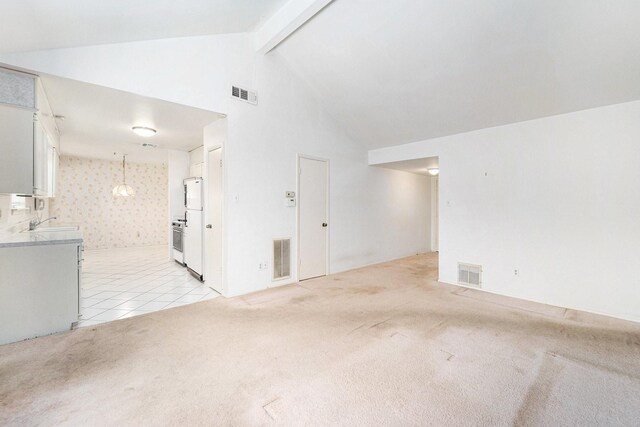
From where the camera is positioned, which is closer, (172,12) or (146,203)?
(172,12)

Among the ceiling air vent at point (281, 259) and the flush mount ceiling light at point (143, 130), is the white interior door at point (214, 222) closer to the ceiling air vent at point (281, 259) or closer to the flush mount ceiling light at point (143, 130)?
the ceiling air vent at point (281, 259)

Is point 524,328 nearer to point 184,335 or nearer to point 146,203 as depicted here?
point 184,335

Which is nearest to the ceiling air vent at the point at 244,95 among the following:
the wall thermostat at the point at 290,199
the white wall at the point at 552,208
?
the wall thermostat at the point at 290,199

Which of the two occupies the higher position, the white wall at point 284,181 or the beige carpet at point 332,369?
the white wall at point 284,181

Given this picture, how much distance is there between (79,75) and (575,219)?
572cm

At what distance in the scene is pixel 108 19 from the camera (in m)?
2.46

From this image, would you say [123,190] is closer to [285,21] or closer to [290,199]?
[290,199]

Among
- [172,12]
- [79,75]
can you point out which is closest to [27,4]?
[79,75]

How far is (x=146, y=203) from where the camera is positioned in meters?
8.43

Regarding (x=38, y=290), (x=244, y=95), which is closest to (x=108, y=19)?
(x=244, y=95)

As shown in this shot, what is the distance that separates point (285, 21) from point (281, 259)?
322cm

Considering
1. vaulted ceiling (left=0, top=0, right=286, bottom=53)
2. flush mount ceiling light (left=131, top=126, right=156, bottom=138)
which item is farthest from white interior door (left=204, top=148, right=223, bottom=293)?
vaulted ceiling (left=0, top=0, right=286, bottom=53)

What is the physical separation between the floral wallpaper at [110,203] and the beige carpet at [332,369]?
6.01 meters

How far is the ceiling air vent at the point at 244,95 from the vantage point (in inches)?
153
